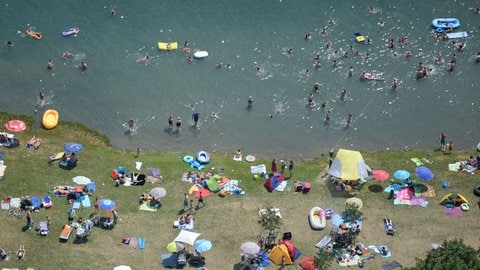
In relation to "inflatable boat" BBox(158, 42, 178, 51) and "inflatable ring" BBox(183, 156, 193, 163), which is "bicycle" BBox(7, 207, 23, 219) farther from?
"inflatable boat" BBox(158, 42, 178, 51)

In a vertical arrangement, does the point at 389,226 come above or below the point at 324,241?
above

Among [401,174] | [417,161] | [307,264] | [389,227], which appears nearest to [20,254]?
[307,264]

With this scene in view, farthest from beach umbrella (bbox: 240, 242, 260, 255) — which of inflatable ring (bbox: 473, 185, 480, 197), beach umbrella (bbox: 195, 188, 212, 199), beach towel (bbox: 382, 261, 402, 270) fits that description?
inflatable ring (bbox: 473, 185, 480, 197)

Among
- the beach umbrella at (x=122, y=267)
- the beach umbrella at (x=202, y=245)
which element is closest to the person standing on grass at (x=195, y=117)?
the beach umbrella at (x=202, y=245)

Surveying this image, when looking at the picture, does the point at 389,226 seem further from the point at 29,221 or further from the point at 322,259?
the point at 29,221

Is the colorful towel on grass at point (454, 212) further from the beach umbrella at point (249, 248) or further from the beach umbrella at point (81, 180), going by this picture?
the beach umbrella at point (81, 180)

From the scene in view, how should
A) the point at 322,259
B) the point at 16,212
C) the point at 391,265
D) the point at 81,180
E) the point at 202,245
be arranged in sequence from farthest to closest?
the point at 81,180 → the point at 16,212 → the point at 391,265 → the point at 202,245 → the point at 322,259
